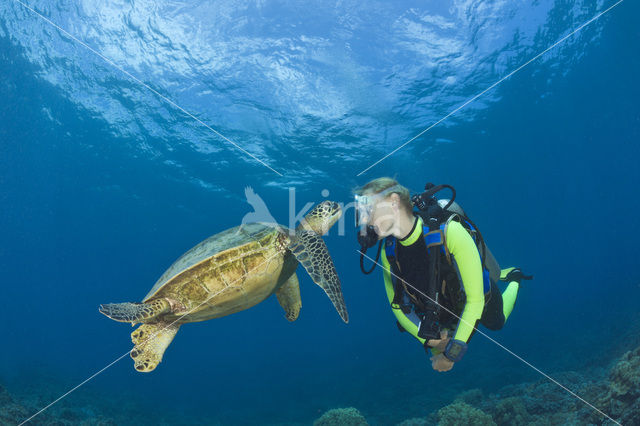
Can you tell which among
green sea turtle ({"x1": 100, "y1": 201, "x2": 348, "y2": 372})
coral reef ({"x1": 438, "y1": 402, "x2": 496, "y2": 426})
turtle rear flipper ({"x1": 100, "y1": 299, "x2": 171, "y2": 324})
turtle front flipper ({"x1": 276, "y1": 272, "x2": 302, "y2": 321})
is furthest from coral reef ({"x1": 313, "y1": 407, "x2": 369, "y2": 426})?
turtle rear flipper ({"x1": 100, "y1": 299, "x2": 171, "y2": 324})

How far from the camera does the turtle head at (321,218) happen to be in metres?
4.80

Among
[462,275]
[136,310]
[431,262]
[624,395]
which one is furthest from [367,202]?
[624,395]

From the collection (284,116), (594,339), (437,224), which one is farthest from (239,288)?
(594,339)

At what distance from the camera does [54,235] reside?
4259 centimetres

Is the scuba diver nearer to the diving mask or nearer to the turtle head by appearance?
the diving mask

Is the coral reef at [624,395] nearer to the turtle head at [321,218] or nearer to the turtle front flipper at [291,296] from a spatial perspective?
the turtle head at [321,218]

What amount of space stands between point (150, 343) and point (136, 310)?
2.60ft

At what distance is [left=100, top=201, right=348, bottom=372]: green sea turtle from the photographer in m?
4.00

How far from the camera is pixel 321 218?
189 inches

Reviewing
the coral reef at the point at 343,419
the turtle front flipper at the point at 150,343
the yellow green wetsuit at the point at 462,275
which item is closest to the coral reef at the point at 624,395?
the yellow green wetsuit at the point at 462,275

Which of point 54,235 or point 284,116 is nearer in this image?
point 284,116

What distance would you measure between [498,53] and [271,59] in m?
10.3

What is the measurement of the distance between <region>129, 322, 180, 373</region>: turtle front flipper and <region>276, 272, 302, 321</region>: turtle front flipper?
215 centimetres

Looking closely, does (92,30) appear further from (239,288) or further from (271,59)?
(239,288)
